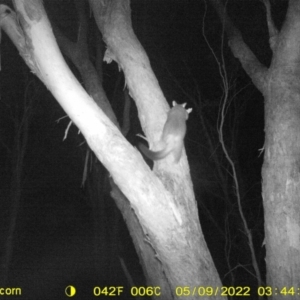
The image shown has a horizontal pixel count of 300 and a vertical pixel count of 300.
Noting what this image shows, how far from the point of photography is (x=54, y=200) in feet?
58.8

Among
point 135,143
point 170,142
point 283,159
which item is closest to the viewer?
point 170,142

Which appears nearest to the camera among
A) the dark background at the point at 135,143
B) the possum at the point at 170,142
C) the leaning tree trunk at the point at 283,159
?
the possum at the point at 170,142

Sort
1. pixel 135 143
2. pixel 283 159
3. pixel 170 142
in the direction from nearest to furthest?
pixel 170 142 < pixel 283 159 < pixel 135 143

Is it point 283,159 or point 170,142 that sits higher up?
point 170,142

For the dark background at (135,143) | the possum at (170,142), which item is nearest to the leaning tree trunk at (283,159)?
the possum at (170,142)

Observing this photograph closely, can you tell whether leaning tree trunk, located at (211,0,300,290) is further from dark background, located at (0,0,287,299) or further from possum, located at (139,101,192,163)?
dark background, located at (0,0,287,299)

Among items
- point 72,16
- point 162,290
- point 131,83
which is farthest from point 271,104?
point 72,16

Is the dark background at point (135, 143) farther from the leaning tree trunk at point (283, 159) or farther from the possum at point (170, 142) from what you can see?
the possum at point (170, 142)

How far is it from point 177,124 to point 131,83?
1.77 ft

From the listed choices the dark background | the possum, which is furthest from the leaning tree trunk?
the dark background

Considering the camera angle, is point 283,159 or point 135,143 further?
point 135,143

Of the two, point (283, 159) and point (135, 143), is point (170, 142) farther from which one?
point (135, 143)

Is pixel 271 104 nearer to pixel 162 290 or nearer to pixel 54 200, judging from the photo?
pixel 162 290

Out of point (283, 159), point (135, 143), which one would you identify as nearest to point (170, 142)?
point (283, 159)
